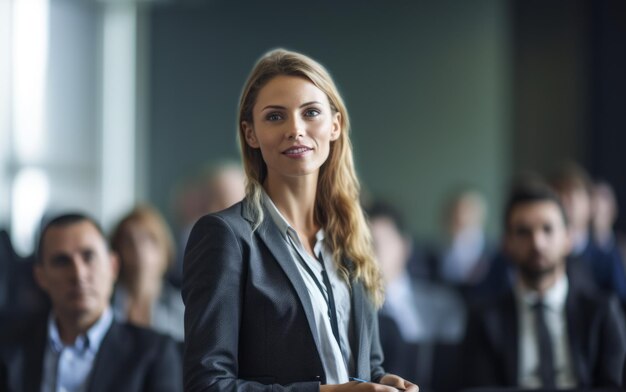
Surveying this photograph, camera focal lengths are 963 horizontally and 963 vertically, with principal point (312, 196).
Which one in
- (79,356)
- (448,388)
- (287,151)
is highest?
(287,151)

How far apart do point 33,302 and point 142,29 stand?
532cm

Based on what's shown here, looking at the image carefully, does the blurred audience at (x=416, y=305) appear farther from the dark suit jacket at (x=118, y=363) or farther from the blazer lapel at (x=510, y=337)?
the dark suit jacket at (x=118, y=363)

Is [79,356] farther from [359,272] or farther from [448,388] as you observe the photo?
[448,388]

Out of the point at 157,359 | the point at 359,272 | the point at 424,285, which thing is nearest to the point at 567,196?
the point at 424,285

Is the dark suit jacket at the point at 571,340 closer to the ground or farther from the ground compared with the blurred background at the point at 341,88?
closer to the ground

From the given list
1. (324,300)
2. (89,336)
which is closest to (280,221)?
(324,300)

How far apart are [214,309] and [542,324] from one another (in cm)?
180

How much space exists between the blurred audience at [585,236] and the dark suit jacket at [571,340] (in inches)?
76.1

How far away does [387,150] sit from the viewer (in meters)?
10.5

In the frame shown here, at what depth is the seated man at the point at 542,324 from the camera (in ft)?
10.2

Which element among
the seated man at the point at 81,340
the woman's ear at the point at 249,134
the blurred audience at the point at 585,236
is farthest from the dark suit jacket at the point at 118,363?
the blurred audience at the point at 585,236

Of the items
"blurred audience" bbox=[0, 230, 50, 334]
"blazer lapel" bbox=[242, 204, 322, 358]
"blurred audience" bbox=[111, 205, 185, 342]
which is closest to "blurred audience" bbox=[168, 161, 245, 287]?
"blurred audience" bbox=[111, 205, 185, 342]

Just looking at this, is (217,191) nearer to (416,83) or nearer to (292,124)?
(292,124)

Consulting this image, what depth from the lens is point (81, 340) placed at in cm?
Result: 288
